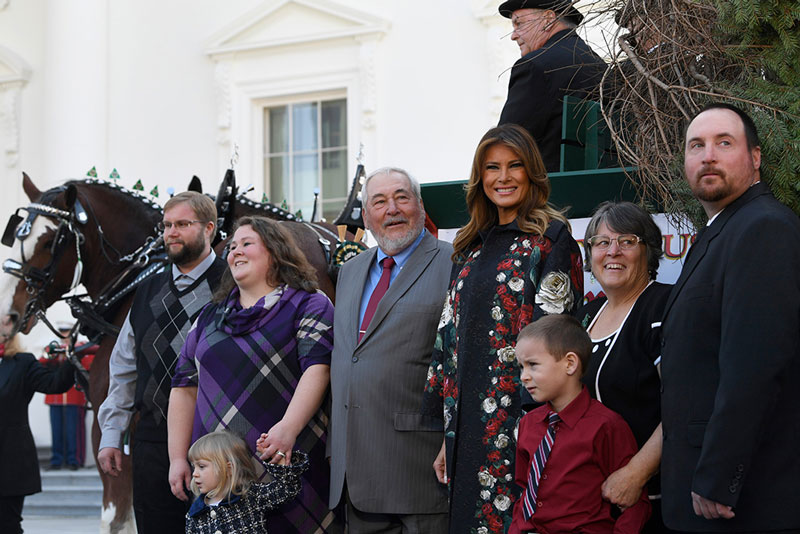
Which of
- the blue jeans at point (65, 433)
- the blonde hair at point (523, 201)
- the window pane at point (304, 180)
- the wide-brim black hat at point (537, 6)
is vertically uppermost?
the wide-brim black hat at point (537, 6)

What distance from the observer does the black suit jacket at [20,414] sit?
6.00m

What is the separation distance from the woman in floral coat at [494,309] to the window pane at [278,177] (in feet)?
27.6

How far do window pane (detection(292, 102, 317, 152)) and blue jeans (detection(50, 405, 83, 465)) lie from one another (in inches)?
152

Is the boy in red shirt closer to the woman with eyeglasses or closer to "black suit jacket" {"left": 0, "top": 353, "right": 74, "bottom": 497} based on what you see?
the woman with eyeglasses

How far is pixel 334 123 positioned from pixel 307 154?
1.65 ft

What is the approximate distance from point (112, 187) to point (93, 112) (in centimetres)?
609

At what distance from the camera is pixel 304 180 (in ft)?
38.6

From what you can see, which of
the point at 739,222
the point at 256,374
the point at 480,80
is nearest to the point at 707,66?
the point at 739,222

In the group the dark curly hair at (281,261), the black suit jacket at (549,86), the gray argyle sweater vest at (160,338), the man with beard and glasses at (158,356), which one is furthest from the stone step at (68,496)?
the black suit jacket at (549,86)

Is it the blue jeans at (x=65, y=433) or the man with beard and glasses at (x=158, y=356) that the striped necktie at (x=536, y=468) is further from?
the blue jeans at (x=65, y=433)

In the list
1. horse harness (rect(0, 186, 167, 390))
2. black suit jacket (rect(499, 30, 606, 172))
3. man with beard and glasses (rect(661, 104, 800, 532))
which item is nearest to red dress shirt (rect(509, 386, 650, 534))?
man with beard and glasses (rect(661, 104, 800, 532))

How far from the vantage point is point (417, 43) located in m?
10.7

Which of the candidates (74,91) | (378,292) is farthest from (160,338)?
(74,91)

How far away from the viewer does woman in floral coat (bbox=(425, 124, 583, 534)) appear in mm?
3270
